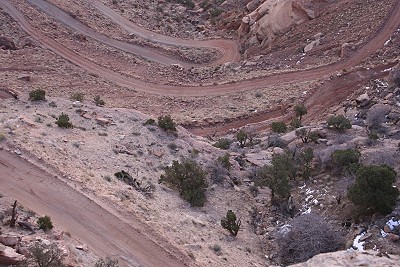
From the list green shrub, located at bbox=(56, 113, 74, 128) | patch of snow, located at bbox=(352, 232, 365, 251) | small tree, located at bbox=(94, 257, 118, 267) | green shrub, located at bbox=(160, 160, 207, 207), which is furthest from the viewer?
green shrub, located at bbox=(56, 113, 74, 128)

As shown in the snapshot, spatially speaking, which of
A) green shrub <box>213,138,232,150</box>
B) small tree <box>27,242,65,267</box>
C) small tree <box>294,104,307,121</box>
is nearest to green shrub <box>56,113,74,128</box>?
green shrub <box>213,138,232,150</box>

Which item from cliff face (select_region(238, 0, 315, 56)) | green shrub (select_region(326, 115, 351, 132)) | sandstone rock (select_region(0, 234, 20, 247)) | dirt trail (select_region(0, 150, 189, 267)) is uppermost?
cliff face (select_region(238, 0, 315, 56))

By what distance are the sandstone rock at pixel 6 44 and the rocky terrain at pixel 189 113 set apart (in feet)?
0.28

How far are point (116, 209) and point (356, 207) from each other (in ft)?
23.3

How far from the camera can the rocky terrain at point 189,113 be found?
15133mm

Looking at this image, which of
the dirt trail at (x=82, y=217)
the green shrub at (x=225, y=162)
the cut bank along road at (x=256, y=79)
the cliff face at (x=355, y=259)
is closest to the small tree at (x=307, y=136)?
the green shrub at (x=225, y=162)

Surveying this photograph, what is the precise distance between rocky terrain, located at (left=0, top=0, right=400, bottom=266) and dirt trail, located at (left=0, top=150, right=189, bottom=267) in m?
0.05

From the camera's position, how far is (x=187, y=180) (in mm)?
18766

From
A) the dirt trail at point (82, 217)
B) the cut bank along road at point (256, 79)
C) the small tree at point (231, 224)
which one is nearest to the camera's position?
the dirt trail at point (82, 217)

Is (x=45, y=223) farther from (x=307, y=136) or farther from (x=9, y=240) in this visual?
(x=307, y=136)

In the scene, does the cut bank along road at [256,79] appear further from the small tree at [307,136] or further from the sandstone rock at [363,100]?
the small tree at [307,136]

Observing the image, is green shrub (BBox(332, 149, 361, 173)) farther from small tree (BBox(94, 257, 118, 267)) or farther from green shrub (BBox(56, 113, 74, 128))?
green shrub (BBox(56, 113, 74, 128))

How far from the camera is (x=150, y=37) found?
42219mm

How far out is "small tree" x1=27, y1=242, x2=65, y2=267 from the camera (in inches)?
451
